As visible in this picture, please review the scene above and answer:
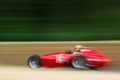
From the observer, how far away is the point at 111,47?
6.43 metres

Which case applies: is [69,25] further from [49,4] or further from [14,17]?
[14,17]

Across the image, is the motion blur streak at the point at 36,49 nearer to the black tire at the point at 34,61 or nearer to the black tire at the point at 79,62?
the black tire at the point at 34,61

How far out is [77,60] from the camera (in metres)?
5.38

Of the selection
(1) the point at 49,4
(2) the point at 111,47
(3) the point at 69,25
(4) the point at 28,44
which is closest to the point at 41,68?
(4) the point at 28,44

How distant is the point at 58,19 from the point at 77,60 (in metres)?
3.20

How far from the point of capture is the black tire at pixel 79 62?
5312 mm

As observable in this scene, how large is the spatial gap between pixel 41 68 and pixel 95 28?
2.79 meters

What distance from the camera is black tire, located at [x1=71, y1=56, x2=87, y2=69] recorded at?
531cm

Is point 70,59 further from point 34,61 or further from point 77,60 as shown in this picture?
point 34,61

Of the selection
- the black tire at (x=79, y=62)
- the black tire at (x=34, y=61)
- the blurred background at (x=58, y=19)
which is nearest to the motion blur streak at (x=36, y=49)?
the black tire at (x=34, y=61)

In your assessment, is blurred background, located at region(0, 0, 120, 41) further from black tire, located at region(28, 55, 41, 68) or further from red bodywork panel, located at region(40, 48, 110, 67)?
red bodywork panel, located at region(40, 48, 110, 67)

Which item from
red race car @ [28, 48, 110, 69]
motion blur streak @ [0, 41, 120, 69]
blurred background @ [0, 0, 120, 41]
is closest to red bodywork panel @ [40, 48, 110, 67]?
red race car @ [28, 48, 110, 69]

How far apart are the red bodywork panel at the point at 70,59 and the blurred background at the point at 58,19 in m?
1.86

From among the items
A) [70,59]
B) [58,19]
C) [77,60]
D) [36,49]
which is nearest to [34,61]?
[36,49]
